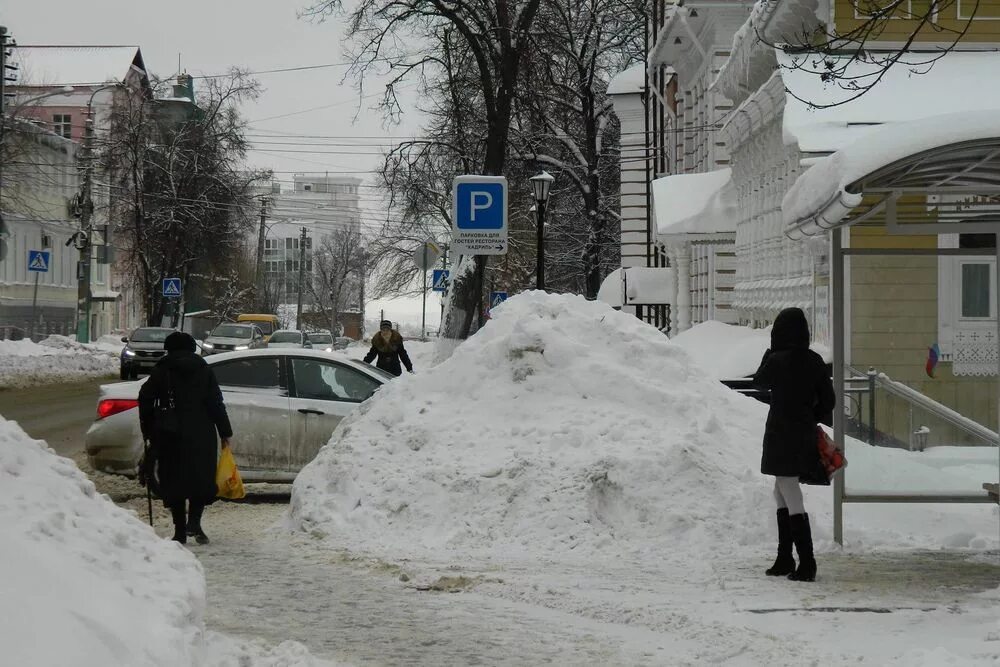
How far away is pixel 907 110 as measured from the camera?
19406mm

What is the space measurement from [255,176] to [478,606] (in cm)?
5628

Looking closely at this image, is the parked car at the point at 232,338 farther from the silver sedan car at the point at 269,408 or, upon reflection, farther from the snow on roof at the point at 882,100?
the silver sedan car at the point at 269,408

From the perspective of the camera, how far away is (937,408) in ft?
38.1

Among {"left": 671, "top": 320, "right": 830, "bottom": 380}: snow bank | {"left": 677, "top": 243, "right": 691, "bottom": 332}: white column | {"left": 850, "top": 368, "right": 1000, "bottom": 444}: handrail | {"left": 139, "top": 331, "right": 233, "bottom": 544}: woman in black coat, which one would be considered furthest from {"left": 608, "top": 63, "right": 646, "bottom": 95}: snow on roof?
{"left": 139, "top": 331, "right": 233, "bottom": 544}: woman in black coat

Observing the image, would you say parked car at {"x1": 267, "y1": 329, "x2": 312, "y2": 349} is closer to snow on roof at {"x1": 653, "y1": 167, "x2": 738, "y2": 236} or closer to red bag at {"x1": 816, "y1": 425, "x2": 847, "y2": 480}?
snow on roof at {"x1": 653, "y1": 167, "x2": 738, "y2": 236}

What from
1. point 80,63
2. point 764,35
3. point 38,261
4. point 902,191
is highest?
point 80,63

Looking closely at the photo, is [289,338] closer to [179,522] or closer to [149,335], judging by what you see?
[149,335]

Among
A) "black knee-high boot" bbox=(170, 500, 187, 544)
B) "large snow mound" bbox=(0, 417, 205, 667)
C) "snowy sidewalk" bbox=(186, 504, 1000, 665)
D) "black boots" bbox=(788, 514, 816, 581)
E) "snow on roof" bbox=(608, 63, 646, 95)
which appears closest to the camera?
"large snow mound" bbox=(0, 417, 205, 667)

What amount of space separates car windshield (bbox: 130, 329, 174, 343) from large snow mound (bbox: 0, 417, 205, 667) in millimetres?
34663

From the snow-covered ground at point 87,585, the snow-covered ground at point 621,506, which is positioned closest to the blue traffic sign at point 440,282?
the snow-covered ground at point 621,506

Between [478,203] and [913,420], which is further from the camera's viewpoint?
[478,203]

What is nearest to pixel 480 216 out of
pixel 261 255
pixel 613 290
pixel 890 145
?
pixel 890 145

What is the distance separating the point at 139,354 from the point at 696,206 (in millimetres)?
17468

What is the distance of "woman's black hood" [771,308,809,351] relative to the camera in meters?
9.88
